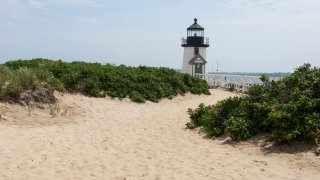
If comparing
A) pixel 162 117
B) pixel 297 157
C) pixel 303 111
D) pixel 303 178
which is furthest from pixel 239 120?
pixel 162 117

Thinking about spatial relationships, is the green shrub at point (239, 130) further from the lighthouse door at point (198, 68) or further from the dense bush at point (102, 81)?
the lighthouse door at point (198, 68)

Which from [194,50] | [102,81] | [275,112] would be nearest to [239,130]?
[275,112]

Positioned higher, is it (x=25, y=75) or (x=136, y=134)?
(x=25, y=75)

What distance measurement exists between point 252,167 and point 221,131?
3.38m

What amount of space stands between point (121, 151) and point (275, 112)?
3963 millimetres

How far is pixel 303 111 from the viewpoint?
9.97 metres

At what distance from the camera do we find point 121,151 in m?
9.44

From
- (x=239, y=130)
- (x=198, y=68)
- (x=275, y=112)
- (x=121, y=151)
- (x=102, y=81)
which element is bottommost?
(x=121, y=151)

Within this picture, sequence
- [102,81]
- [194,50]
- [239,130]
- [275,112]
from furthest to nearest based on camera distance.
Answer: [194,50] → [102,81] → [239,130] → [275,112]

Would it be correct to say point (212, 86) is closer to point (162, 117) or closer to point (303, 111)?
point (162, 117)

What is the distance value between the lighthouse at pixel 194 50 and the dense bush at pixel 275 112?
25366 mm

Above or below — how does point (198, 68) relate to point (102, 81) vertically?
above

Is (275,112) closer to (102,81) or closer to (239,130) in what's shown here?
(239,130)

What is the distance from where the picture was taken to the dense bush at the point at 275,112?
9470mm
